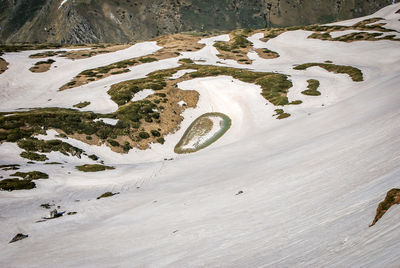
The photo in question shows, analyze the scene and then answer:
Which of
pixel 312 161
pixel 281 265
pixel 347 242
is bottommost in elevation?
pixel 312 161

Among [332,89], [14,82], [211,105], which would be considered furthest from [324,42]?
[14,82]

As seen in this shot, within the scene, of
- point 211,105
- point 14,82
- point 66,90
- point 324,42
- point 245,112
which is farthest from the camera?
point 324,42

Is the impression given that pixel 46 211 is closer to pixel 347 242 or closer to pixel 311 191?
pixel 311 191

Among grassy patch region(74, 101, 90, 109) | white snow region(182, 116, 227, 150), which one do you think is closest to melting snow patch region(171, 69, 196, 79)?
grassy patch region(74, 101, 90, 109)

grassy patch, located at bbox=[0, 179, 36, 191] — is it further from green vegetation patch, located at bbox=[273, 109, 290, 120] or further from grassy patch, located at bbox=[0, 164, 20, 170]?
green vegetation patch, located at bbox=[273, 109, 290, 120]

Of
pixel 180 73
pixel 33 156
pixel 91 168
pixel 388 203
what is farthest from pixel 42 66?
pixel 388 203

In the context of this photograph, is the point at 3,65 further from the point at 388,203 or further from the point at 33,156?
the point at 388,203
